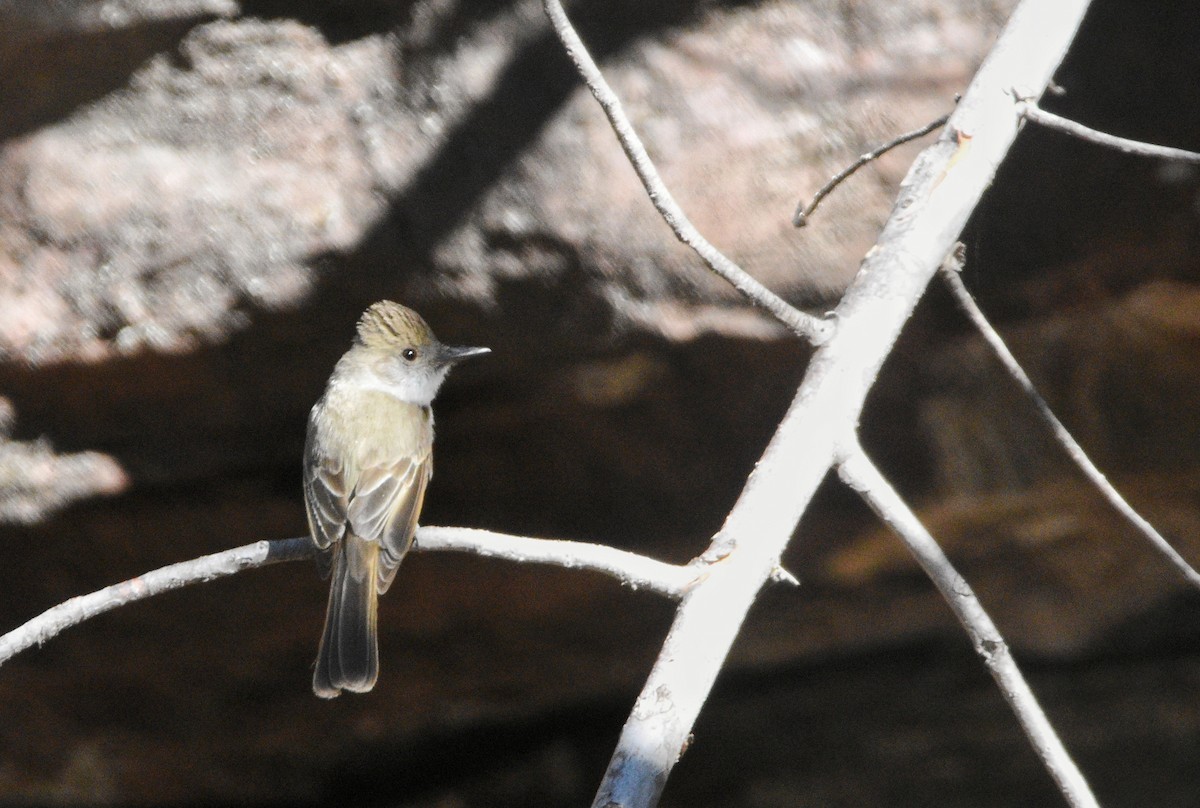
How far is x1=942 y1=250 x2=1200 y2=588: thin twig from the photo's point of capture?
8.30 feet

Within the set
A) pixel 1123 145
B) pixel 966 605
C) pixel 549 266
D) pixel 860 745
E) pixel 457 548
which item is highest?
pixel 1123 145

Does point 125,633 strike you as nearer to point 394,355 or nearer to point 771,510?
point 394,355

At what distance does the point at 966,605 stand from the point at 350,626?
1.82 metres

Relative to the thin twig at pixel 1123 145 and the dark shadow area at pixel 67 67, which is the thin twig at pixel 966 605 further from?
the dark shadow area at pixel 67 67

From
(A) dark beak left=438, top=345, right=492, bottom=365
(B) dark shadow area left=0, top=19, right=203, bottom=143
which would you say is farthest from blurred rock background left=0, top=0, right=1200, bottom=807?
(A) dark beak left=438, top=345, right=492, bottom=365

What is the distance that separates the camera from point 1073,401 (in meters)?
3.72

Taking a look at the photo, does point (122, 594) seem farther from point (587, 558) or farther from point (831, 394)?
point (831, 394)

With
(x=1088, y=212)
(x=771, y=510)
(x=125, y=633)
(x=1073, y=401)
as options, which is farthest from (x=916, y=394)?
(x=125, y=633)

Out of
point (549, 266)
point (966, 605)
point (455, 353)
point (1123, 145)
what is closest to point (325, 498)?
point (455, 353)

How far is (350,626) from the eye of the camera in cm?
347

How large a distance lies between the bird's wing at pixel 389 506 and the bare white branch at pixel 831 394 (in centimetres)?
132

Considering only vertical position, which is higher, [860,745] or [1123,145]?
[1123,145]

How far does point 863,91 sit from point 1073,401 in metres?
1.16

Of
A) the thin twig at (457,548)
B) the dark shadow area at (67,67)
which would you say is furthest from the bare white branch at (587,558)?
the dark shadow area at (67,67)
